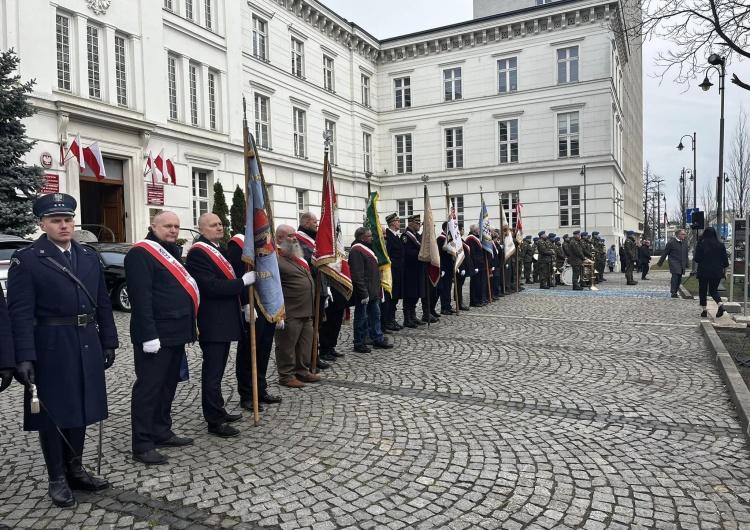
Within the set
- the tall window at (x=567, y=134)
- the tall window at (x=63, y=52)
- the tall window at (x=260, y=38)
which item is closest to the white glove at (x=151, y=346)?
the tall window at (x=63, y=52)

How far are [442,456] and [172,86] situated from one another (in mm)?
22210

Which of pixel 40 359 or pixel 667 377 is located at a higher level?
pixel 40 359

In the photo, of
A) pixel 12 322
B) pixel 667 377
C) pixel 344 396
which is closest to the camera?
pixel 12 322

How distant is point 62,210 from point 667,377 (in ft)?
22.2

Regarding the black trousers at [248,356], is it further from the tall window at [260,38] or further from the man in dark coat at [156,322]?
the tall window at [260,38]

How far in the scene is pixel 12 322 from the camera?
3674 mm

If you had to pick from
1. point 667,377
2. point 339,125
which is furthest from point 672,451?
point 339,125

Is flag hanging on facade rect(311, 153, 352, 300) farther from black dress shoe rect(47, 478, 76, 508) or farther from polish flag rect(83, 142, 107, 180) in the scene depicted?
polish flag rect(83, 142, 107, 180)

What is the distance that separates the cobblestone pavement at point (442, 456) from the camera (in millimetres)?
3635

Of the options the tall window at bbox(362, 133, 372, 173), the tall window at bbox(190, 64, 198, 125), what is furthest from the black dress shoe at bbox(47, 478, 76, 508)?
the tall window at bbox(362, 133, 372, 173)

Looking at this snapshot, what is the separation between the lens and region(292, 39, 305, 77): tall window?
1231 inches

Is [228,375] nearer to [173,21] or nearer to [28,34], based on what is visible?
[28,34]

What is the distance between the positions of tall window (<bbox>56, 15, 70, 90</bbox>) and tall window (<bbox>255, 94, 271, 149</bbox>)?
10490mm

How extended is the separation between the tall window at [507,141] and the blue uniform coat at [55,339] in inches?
1349
